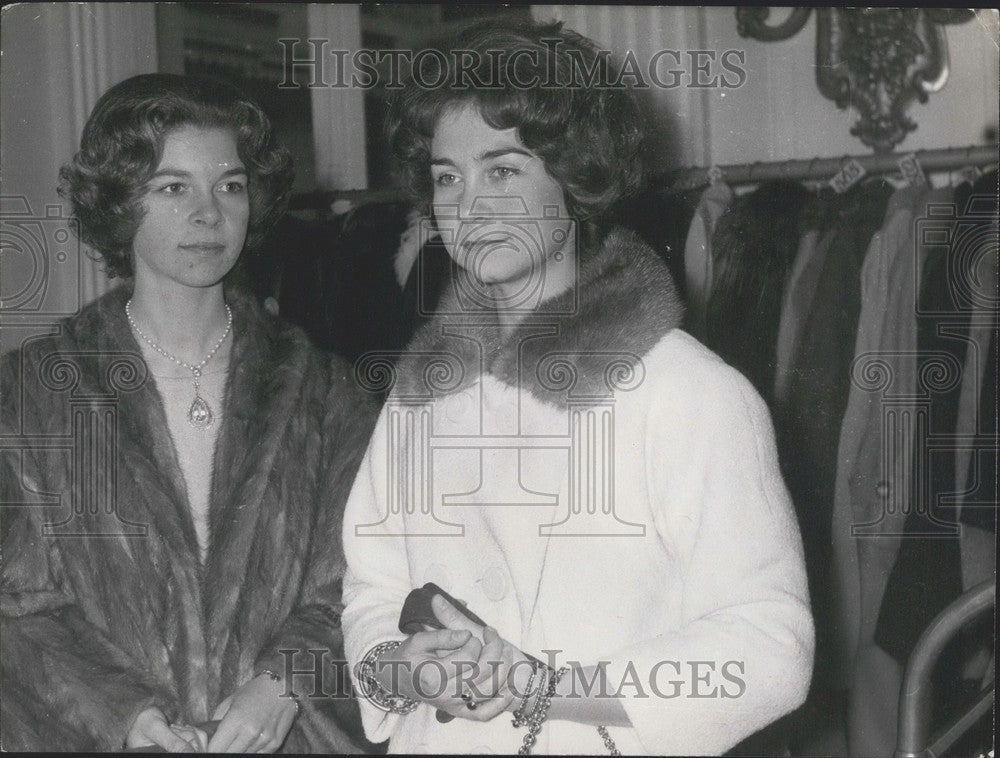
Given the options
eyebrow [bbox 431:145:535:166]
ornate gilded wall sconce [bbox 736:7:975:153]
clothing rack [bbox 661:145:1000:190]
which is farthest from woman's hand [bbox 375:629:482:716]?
ornate gilded wall sconce [bbox 736:7:975:153]

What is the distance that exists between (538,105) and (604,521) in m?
0.41

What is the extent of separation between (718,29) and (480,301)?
0.39 meters

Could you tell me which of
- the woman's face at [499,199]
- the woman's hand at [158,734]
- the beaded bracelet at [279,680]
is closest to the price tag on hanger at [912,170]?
the woman's face at [499,199]

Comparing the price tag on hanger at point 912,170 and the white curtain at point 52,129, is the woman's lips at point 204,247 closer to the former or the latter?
the white curtain at point 52,129

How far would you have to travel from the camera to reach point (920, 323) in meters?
1.19

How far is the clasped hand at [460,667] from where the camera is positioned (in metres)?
1.02

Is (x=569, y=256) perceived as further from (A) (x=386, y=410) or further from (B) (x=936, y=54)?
(B) (x=936, y=54)

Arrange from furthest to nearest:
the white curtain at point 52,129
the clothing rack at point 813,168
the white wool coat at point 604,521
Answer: the clothing rack at point 813,168 < the white curtain at point 52,129 < the white wool coat at point 604,521

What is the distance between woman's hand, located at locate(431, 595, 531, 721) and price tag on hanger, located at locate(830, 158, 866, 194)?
0.69 m

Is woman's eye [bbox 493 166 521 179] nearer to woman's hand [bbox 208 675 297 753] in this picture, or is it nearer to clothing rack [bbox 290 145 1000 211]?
clothing rack [bbox 290 145 1000 211]

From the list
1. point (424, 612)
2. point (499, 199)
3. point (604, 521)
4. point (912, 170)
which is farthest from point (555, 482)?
point (912, 170)

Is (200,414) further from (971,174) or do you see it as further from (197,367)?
(971,174)

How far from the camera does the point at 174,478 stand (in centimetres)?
108

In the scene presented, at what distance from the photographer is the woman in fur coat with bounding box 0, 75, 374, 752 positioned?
106 centimetres
